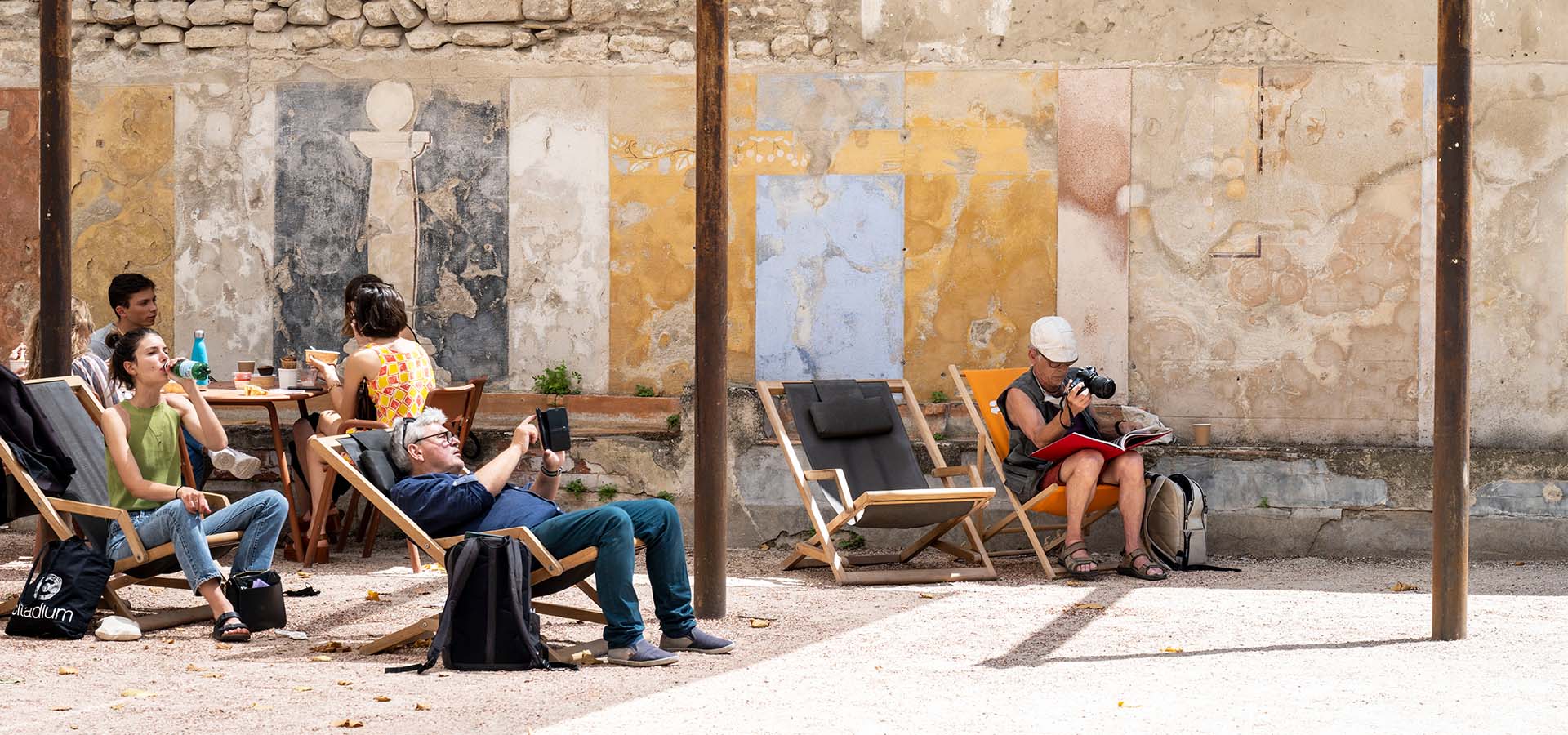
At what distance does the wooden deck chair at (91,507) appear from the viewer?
5516 millimetres

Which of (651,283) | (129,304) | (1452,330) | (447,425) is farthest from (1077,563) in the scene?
(129,304)

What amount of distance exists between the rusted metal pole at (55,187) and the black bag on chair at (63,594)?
1411 mm

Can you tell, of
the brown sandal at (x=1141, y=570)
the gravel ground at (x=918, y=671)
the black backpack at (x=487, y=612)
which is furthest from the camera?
the brown sandal at (x=1141, y=570)

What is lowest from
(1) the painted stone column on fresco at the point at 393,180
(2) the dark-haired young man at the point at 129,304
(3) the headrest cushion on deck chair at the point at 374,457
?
(3) the headrest cushion on deck chair at the point at 374,457

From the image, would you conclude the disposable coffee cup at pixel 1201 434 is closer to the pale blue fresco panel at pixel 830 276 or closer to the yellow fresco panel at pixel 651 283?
the pale blue fresco panel at pixel 830 276

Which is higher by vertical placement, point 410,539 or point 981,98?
point 981,98

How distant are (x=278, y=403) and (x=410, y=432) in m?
2.39

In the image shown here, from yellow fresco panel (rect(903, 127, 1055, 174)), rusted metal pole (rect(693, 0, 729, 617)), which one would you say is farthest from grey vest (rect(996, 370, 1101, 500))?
rusted metal pole (rect(693, 0, 729, 617))

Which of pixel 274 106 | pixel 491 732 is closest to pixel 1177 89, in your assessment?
pixel 274 106

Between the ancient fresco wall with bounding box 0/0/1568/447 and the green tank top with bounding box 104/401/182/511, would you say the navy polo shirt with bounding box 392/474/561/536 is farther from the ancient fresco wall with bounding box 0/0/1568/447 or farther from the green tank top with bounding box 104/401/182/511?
the ancient fresco wall with bounding box 0/0/1568/447

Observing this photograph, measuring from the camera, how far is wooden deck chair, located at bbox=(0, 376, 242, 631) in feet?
18.1

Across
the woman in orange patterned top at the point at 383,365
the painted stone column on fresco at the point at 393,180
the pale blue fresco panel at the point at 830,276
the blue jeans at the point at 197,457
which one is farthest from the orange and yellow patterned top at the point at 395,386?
the pale blue fresco panel at the point at 830,276

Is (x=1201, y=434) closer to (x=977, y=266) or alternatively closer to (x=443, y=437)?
(x=977, y=266)

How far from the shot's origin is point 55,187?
6.59 metres
